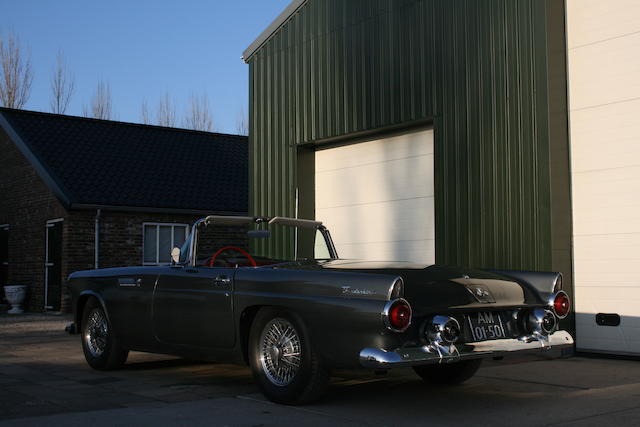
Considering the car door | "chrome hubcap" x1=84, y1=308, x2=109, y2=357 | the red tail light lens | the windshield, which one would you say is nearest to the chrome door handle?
the car door

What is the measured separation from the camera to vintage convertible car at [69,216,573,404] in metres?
5.01

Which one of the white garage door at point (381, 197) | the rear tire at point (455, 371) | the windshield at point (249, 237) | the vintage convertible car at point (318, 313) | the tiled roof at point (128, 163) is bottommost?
the rear tire at point (455, 371)

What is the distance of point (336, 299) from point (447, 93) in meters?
5.04

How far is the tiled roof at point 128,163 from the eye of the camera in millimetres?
18391

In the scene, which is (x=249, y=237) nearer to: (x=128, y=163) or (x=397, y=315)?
(x=397, y=315)

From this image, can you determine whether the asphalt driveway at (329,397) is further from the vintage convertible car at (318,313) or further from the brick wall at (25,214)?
the brick wall at (25,214)

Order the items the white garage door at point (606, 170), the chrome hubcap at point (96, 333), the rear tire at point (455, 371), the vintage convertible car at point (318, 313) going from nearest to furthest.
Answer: the vintage convertible car at point (318, 313) < the rear tire at point (455, 371) < the chrome hubcap at point (96, 333) < the white garage door at point (606, 170)

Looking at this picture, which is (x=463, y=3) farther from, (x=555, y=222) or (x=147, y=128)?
(x=147, y=128)

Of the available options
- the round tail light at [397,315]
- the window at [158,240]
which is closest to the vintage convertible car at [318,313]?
the round tail light at [397,315]

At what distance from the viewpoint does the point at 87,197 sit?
17.7 meters

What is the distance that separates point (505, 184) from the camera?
29.0 feet

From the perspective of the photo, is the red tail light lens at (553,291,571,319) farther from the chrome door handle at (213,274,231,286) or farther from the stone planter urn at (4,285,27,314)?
the stone planter urn at (4,285,27,314)

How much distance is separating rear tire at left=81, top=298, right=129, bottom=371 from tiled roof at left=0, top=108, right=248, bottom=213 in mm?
10010

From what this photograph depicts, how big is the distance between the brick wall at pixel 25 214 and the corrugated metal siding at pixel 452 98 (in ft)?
27.5
